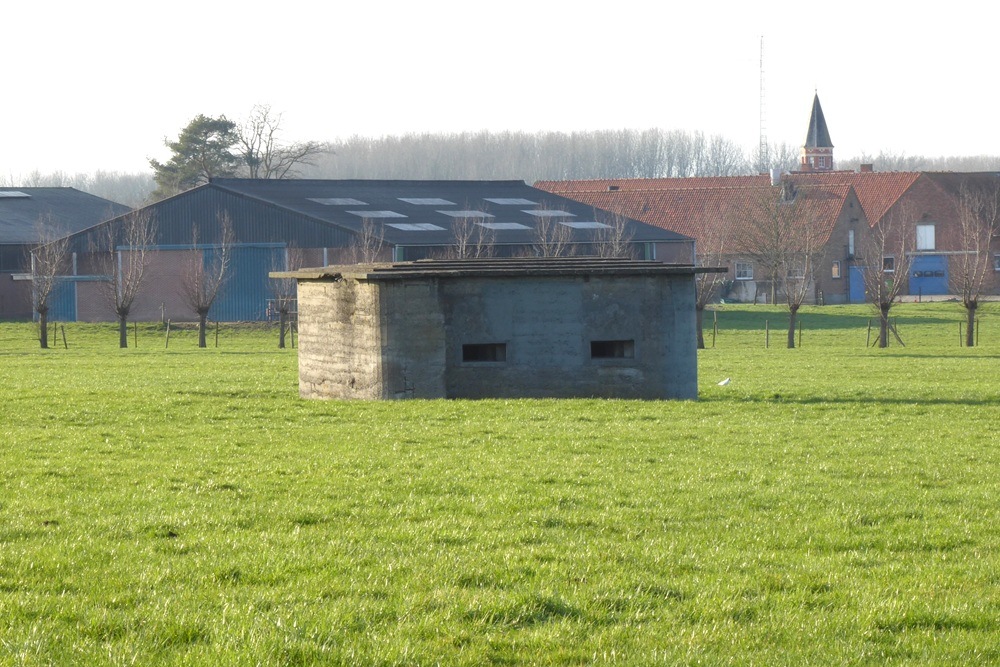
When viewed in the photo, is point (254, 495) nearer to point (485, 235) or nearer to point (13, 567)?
point (13, 567)

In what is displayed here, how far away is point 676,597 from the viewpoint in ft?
24.2

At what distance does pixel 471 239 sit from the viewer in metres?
60.8

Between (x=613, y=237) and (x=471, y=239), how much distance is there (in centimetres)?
722

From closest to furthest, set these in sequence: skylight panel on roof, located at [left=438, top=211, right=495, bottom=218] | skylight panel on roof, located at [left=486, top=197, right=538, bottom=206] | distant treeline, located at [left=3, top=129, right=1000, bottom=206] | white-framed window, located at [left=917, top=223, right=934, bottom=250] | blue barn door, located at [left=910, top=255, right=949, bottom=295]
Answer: skylight panel on roof, located at [left=438, top=211, right=495, bottom=218] < skylight panel on roof, located at [left=486, top=197, right=538, bottom=206] < blue barn door, located at [left=910, top=255, right=949, bottom=295] < white-framed window, located at [left=917, top=223, right=934, bottom=250] < distant treeline, located at [left=3, top=129, right=1000, bottom=206]

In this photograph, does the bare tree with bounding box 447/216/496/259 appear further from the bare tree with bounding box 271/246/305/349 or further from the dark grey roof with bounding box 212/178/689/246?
the bare tree with bounding box 271/246/305/349

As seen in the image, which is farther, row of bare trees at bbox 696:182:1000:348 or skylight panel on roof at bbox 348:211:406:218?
skylight panel on roof at bbox 348:211:406:218

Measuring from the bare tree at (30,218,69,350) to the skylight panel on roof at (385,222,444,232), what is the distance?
587 inches

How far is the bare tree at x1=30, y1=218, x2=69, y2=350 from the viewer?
1871 inches

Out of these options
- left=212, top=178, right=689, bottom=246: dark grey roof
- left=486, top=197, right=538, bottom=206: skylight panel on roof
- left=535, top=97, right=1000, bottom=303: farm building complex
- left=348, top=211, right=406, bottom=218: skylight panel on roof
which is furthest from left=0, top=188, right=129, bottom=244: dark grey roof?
left=535, top=97, right=1000, bottom=303: farm building complex

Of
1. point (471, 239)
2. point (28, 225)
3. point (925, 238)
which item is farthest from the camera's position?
point (925, 238)

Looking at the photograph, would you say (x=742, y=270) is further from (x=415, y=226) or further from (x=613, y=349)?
(x=613, y=349)

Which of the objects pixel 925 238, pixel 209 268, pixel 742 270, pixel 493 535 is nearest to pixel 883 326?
pixel 209 268

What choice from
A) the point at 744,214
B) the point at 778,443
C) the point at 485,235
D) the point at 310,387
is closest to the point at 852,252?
the point at 744,214

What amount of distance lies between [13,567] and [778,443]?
929cm
